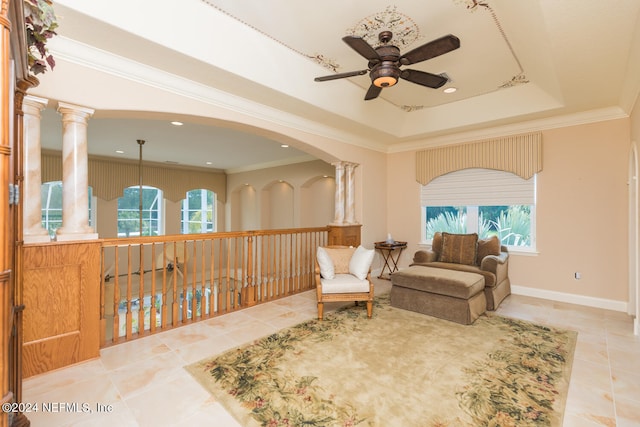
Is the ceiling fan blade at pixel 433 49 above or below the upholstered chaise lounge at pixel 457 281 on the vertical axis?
above

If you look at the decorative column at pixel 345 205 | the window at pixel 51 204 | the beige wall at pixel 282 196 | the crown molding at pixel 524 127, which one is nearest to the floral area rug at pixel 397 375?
the decorative column at pixel 345 205

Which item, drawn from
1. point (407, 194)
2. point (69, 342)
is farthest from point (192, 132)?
point (407, 194)

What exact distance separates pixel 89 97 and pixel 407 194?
517 centimetres

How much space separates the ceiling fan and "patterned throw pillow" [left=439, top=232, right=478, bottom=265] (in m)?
2.65

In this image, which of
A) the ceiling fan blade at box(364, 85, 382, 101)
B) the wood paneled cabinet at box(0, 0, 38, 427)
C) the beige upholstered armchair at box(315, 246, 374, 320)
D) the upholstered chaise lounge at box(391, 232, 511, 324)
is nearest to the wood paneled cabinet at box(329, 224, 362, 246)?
the beige upholstered armchair at box(315, 246, 374, 320)

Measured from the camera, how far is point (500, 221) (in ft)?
16.5

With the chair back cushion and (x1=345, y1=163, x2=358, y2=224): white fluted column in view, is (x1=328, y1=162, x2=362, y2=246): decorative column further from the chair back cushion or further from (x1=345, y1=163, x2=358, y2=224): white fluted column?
the chair back cushion

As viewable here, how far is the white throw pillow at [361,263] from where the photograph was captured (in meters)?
3.79

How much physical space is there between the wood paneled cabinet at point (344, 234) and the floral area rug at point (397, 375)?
203 centimetres

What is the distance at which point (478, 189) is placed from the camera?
204 inches

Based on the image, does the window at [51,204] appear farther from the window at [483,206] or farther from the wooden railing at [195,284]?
the window at [483,206]

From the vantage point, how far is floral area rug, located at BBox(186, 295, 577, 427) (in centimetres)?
190

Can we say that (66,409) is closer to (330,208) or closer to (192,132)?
(192,132)

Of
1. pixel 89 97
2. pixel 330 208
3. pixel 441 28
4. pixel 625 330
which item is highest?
pixel 441 28
